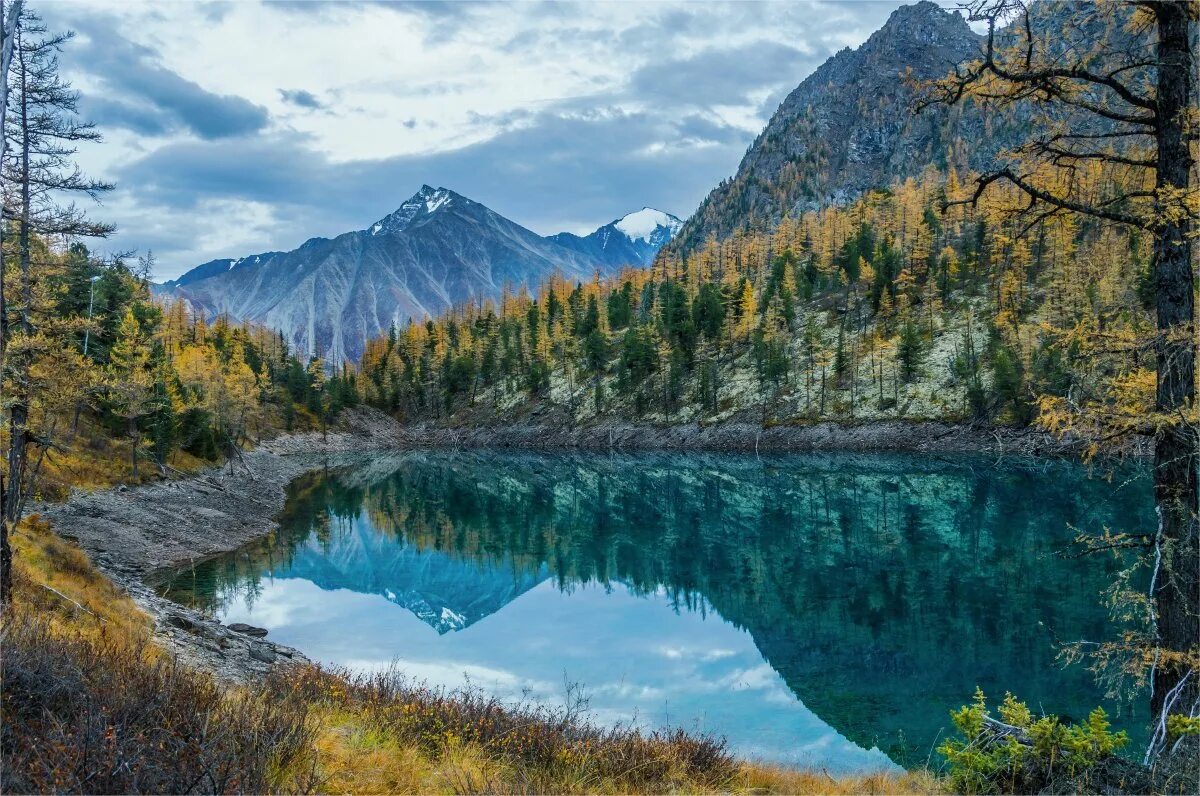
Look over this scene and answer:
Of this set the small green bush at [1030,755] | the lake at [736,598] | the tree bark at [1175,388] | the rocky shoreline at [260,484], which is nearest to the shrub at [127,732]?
the small green bush at [1030,755]

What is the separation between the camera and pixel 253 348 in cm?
15238

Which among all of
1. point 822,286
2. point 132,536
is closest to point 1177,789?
point 132,536

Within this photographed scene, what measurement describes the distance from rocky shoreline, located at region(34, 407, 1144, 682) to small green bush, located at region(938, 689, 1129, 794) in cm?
333

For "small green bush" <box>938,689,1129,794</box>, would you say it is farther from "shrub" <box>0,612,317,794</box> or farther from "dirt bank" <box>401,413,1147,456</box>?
"dirt bank" <box>401,413,1147,456</box>

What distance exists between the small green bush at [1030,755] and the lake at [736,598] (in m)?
3.27

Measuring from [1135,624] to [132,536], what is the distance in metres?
48.2

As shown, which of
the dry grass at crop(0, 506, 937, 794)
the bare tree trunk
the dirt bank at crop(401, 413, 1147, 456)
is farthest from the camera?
the dirt bank at crop(401, 413, 1147, 456)

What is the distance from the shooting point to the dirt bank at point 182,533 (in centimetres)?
2083

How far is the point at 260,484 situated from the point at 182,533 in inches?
1162

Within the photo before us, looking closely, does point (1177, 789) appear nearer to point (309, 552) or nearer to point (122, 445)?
point (309, 552)

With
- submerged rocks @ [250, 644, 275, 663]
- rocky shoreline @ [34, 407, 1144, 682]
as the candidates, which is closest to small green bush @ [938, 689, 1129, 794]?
rocky shoreline @ [34, 407, 1144, 682]

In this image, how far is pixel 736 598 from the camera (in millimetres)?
33719

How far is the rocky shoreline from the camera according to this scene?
2209 cm

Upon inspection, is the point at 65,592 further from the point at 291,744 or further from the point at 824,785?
the point at 824,785
